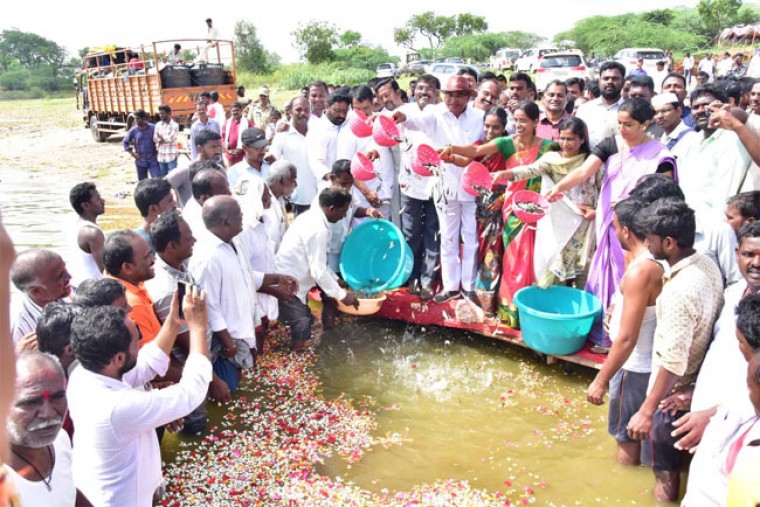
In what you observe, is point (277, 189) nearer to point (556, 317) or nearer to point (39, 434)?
point (556, 317)

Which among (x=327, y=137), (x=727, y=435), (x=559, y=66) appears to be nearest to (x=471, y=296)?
(x=327, y=137)

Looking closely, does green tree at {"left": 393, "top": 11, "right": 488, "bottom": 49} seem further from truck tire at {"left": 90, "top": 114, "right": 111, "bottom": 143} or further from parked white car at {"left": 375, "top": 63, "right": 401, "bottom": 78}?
truck tire at {"left": 90, "top": 114, "right": 111, "bottom": 143}

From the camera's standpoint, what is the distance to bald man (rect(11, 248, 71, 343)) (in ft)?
9.90

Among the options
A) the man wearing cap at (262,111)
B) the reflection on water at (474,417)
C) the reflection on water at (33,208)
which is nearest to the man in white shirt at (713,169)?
the reflection on water at (474,417)

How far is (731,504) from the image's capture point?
156 cm

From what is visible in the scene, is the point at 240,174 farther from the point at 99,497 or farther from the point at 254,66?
the point at 254,66

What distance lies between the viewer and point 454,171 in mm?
5172

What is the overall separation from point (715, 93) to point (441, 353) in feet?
10.2

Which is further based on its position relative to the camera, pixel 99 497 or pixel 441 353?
pixel 441 353

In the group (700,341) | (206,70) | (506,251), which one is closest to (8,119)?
(206,70)

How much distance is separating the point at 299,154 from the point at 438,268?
215 cm

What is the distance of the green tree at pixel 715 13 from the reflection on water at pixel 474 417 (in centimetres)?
5456

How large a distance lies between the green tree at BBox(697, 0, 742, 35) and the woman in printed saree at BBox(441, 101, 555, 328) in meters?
53.8

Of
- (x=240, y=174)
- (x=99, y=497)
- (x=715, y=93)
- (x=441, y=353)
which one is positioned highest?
(x=715, y=93)
